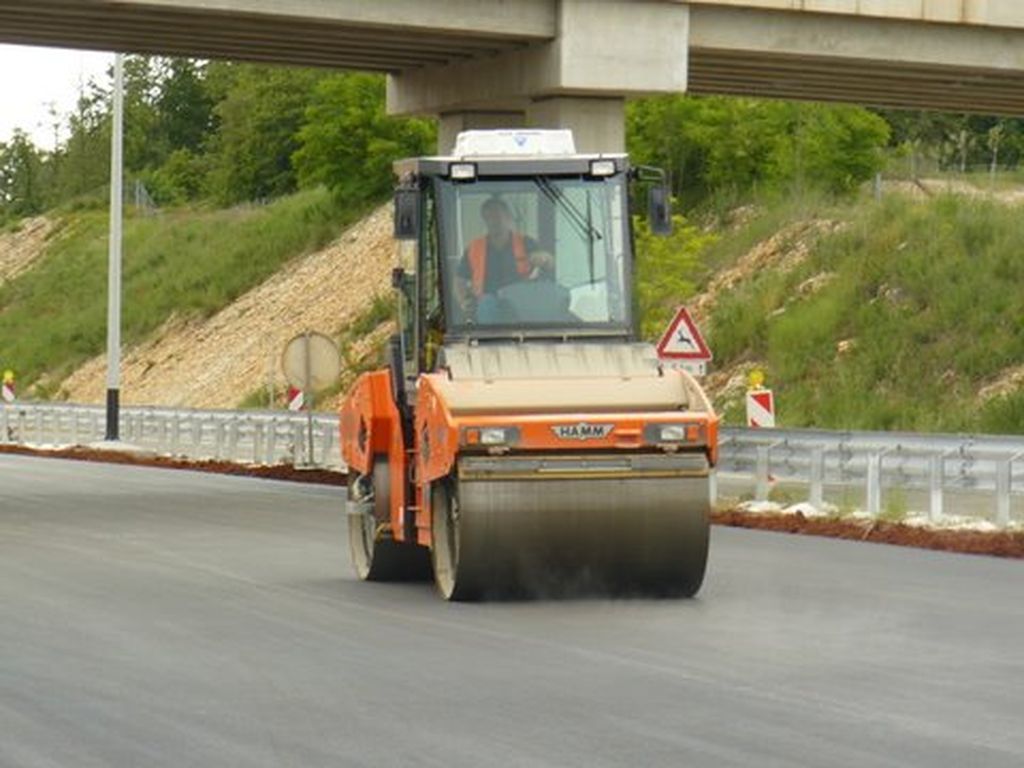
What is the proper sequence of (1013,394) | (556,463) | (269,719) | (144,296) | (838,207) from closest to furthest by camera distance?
(269,719), (556,463), (1013,394), (838,207), (144,296)

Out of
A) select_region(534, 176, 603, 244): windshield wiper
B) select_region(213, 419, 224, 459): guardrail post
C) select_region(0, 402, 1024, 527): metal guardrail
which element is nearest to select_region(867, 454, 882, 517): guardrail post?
select_region(0, 402, 1024, 527): metal guardrail

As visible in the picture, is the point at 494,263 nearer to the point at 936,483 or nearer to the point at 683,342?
the point at 936,483

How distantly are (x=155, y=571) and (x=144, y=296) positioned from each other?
228 ft

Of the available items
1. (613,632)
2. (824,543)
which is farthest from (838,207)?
(613,632)

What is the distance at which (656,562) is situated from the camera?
60.3ft

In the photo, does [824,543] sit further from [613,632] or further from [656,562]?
[613,632]

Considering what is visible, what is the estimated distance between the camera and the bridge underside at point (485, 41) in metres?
35.0

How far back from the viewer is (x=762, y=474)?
30.3 meters

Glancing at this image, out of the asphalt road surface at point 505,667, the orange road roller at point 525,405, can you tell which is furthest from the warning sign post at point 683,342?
the orange road roller at point 525,405

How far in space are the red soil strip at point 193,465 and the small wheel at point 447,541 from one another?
800 inches

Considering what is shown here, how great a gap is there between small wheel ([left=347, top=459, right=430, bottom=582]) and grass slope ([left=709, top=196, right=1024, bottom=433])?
24.6m

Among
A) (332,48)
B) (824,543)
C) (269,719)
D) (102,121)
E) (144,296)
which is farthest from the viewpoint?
(102,121)

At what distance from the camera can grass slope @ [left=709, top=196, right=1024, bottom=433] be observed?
4841cm

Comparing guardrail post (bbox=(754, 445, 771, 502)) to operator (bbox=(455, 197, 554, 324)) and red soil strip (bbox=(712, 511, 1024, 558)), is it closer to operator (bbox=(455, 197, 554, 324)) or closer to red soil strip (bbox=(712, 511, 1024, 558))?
red soil strip (bbox=(712, 511, 1024, 558))
